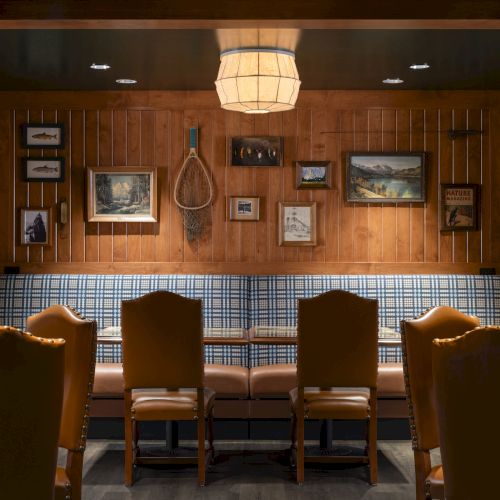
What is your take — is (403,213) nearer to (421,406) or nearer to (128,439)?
(128,439)

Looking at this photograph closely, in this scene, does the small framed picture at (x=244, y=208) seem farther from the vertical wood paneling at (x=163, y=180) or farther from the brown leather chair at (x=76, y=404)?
the brown leather chair at (x=76, y=404)

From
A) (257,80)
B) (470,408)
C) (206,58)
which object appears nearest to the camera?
(470,408)

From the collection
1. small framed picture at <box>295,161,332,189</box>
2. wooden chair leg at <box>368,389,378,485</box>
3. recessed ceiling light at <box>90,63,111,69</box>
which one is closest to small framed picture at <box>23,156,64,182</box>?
recessed ceiling light at <box>90,63,111,69</box>

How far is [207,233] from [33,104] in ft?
5.27

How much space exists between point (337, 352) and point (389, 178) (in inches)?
87.8

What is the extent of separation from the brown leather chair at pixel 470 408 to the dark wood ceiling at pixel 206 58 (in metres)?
2.69

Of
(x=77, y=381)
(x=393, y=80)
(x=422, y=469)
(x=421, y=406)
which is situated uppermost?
(x=393, y=80)

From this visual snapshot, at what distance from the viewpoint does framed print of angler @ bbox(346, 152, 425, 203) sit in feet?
21.3

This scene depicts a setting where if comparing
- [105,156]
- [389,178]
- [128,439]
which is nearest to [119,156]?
[105,156]

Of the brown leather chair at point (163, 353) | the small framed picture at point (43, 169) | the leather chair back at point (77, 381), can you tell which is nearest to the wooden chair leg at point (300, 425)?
the brown leather chair at point (163, 353)

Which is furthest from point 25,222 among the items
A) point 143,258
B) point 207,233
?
point 207,233

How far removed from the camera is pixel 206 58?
5414mm

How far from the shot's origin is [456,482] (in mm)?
2451

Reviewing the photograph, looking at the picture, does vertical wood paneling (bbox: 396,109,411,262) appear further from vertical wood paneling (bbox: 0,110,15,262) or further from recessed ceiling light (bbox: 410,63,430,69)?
vertical wood paneling (bbox: 0,110,15,262)
